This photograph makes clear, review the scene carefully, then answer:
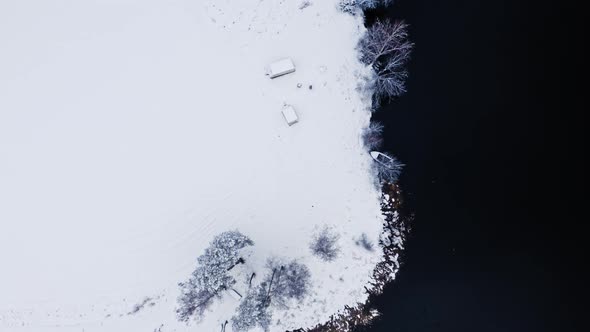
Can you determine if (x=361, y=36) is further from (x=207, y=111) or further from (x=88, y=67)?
(x=88, y=67)

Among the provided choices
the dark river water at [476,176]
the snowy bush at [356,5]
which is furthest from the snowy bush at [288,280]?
the snowy bush at [356,5]

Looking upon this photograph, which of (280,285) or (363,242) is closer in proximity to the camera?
(280,285)

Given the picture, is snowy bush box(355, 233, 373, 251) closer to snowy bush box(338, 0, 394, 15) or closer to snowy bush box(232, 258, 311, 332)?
snowy bush box(232, 258, 311, 332)

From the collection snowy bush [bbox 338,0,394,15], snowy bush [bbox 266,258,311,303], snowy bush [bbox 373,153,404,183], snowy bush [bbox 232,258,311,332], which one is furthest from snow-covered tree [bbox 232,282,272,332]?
snowy bush [bbox 338,0,394,15]

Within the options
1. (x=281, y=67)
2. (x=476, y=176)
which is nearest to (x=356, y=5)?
(x=281, y=67)

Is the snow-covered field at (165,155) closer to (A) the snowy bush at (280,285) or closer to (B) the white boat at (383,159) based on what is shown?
(A) the snowy bush at (280,285)

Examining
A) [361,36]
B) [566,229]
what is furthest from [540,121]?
[361,36]

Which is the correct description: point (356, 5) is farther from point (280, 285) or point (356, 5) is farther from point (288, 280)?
point (280, 285)
